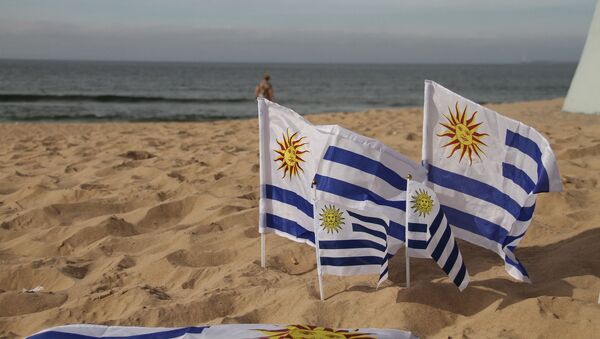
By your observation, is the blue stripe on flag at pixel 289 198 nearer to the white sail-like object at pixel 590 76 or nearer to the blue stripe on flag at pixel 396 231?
the blue stripe on flag at pixel 396 231

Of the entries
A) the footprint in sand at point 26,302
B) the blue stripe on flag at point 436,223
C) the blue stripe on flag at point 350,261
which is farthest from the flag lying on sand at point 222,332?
the footprint in sand at point 26,302

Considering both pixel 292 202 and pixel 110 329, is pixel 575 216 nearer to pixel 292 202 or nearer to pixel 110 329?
pixel 292 202

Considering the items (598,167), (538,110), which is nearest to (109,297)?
(598,167)

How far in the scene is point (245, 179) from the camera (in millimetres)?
6461

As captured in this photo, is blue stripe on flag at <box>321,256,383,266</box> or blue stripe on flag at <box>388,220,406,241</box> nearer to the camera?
blue stripe on flag at <box>321,256,383,266</box>

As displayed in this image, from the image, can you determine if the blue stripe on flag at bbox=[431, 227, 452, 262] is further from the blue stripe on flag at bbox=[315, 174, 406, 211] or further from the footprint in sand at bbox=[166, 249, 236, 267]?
the footprint in sand at bbox=[166, 249, 236, 267]

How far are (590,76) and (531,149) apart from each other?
8.68m

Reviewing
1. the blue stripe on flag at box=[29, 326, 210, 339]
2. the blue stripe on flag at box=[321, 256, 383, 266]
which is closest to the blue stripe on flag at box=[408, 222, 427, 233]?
the blue stripe on flag at box=[321, 256, 383, 266]

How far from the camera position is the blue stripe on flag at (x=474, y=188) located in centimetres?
356

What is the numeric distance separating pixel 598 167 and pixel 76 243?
4923 mm

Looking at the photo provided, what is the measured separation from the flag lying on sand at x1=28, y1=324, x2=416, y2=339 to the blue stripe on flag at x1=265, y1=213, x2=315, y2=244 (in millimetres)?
961

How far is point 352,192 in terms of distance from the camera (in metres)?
3.56

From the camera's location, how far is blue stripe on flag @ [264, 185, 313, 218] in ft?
12.3

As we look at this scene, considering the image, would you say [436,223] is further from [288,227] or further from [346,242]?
[288,227]
